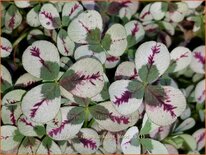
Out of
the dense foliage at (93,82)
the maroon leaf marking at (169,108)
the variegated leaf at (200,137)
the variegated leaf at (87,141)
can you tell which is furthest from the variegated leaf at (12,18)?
the variegated leaf at (200,137)

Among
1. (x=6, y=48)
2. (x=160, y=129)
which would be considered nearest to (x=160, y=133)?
(x=160, y=129)

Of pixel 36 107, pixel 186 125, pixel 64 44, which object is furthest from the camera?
pixel 186 125

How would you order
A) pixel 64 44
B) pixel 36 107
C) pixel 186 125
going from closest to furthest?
pixel 36 107 → pixel 64 44 → pixel 186 125

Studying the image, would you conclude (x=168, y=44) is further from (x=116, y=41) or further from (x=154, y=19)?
(x=116, y=41)

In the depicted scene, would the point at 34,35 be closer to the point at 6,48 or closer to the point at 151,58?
the point at 6,48

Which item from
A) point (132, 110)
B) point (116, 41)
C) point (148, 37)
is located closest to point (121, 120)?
point (132, 110)

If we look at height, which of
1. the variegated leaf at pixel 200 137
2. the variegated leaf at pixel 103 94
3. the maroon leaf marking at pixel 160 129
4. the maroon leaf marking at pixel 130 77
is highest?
the maroon leaf marking at pixel 130 77

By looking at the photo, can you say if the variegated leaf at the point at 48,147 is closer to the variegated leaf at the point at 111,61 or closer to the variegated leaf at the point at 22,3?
the variegated leaf at the point at 111,61
